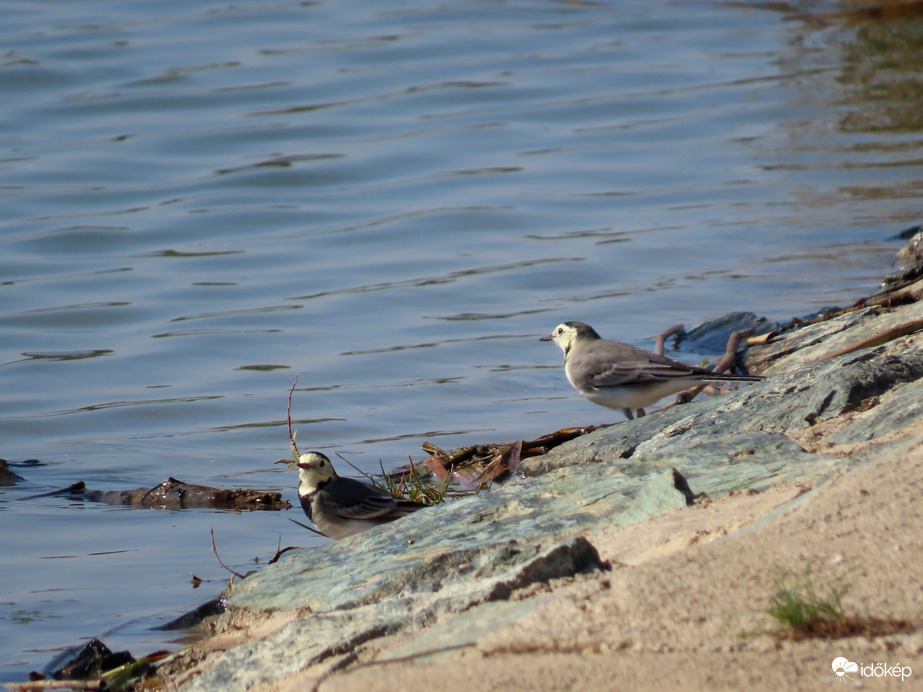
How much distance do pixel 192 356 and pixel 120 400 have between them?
1.35 metres

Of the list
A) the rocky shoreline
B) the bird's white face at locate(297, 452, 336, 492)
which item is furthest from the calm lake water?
the rocky shoreline

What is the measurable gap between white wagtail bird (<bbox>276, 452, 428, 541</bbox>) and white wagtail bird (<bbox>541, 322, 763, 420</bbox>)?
6.59 ft

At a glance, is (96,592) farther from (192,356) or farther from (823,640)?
(192,356)

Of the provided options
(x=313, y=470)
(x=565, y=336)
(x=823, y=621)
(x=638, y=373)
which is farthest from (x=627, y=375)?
(x=823, y=621)

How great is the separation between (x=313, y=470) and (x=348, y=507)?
429mm

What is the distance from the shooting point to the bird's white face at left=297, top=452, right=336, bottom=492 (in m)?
6.62

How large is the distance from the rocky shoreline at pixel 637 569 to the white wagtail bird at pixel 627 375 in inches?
54.4

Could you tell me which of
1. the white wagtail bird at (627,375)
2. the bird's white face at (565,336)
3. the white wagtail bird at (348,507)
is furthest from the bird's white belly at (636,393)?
the white wagtail bird at (348,507)

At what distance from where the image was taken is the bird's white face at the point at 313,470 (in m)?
6.62

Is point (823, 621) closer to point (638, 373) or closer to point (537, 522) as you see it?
point (537, 522)

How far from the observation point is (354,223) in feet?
53.8

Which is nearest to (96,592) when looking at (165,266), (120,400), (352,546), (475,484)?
(352,546)

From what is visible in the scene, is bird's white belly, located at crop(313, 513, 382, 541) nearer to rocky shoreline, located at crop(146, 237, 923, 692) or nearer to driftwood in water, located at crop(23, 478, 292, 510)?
rocky shoreline, located at crop(146, 237, 923, 692)

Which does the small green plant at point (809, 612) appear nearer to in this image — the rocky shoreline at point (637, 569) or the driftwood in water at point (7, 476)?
the rocky shoreline at point (637, 569)
